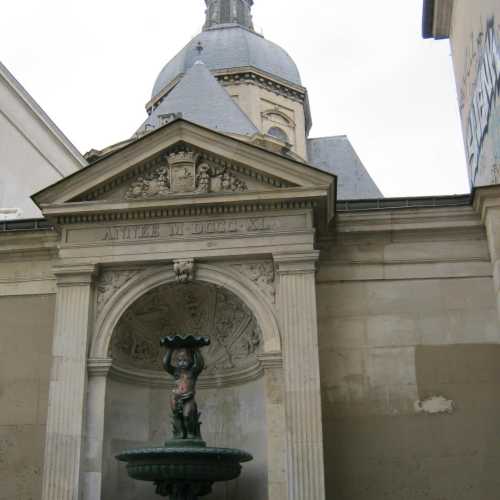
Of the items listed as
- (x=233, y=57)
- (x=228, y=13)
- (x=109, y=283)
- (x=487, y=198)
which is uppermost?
(x=228, y=13)

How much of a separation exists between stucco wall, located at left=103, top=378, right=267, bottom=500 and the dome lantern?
27.7m

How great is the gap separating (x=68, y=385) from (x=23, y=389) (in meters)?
1.22

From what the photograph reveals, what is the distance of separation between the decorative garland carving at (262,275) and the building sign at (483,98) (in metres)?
5.78

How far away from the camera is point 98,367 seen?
39.8 ft

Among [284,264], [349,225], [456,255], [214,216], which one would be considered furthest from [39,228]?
[456,255]

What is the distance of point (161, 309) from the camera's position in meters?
13.4

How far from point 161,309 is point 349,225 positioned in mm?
3579

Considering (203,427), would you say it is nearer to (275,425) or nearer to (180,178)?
(275,425)

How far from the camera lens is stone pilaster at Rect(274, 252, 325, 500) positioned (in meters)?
10.9

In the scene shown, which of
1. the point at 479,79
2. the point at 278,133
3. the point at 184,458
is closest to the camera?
the point at 184,458

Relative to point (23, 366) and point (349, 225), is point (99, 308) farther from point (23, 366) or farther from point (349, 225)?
point (349, 225)

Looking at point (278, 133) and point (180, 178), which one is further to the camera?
point (278, 133)

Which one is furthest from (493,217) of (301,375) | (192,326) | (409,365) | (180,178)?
(192,326)

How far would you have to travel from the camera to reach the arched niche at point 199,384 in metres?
12.4
